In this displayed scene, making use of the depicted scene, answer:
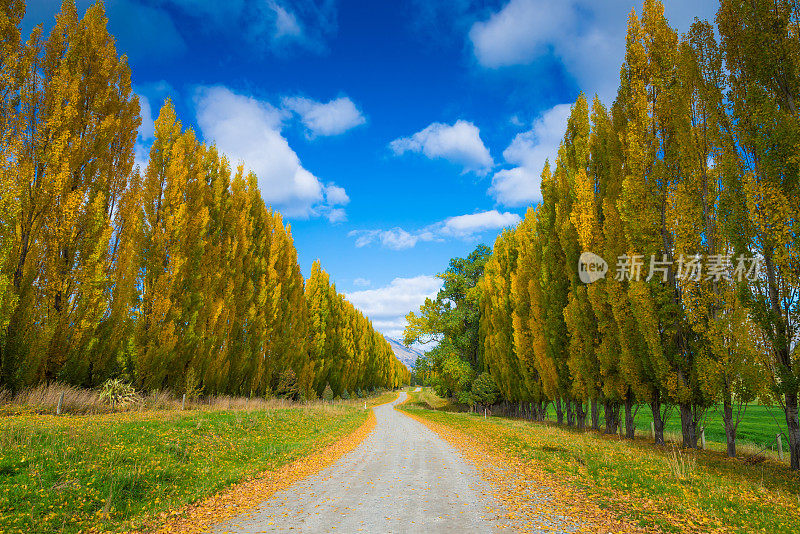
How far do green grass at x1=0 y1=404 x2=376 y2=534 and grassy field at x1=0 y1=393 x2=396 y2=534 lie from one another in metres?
0.01

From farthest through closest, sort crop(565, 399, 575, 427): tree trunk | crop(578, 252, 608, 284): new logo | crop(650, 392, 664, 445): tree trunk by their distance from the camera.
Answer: crop(565, 399, 575, 427): tree trunk → crop(578, 252, 608, 284): new logo → crop(650, 392, 664, 445): tree trunk

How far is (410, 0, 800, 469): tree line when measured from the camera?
29.4 ft

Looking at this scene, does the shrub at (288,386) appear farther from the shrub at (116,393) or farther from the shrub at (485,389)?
the shrub at (485,389)

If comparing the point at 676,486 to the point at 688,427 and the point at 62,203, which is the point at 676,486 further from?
the point at 62,203

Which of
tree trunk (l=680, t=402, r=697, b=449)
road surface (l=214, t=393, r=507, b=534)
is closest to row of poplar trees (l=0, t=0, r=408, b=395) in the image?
road surface (l=214, t=393, r=507, b=534)

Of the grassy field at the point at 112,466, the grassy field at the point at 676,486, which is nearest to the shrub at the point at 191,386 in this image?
the grassy field at the point at 112,466

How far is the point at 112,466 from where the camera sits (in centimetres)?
684

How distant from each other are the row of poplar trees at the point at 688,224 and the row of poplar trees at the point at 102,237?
55.4 feet

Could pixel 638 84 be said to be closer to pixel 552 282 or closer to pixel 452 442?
pixel 552 282

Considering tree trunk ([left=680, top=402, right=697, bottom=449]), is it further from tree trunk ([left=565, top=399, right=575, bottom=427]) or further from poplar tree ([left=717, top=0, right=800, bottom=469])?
tree trunk ([left=565, top=399, right=575, bottom=427])

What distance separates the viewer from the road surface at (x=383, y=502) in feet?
16.9

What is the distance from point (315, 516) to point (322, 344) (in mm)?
29362

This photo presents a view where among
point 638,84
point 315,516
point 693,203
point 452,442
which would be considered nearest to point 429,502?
point 315,516

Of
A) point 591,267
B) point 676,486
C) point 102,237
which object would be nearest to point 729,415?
point 676,486
